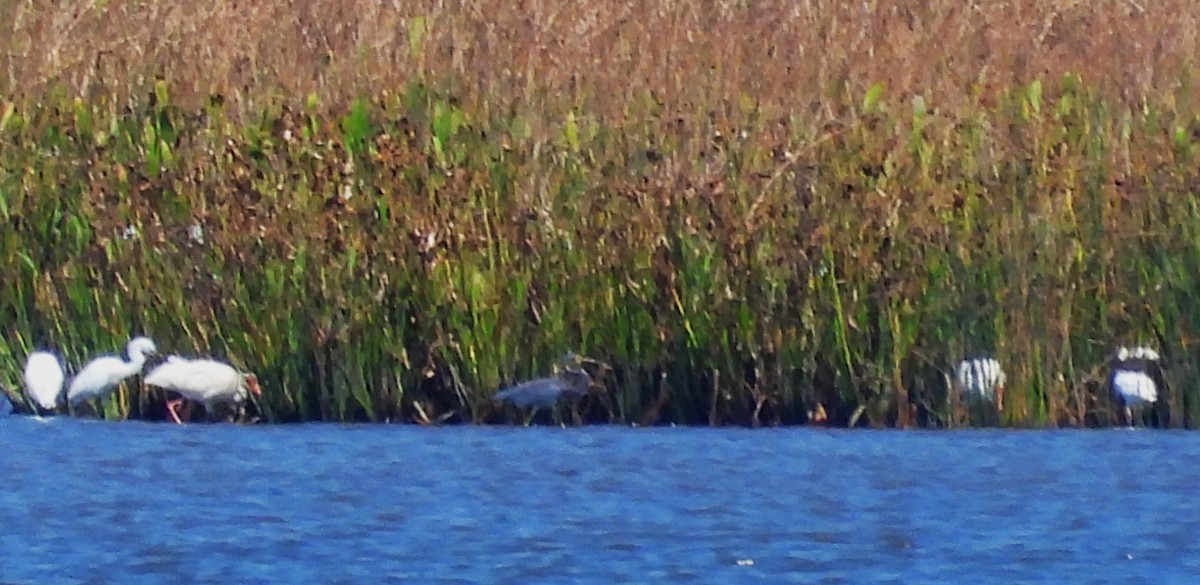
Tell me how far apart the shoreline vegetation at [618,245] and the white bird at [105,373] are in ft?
0.56

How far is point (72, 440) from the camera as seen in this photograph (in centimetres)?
688

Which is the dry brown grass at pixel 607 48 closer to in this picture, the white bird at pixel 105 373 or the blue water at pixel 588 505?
the white bird at pixel 105 373

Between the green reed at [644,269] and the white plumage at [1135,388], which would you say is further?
the green reed at [644,269]

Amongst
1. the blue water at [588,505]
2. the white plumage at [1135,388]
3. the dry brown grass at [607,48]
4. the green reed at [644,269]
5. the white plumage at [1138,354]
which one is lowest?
the blue water at [588,505]

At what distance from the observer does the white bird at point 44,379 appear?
7.09 meters

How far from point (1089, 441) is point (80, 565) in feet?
9.83

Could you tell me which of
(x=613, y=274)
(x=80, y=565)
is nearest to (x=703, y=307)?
(x=613, y=274)

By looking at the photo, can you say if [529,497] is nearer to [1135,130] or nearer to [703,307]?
[703,307]

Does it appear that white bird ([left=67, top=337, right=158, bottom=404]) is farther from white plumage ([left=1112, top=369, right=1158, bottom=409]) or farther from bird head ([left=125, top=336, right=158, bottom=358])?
white plumage ([left=1112, top=369, right=1158, bottom=409])

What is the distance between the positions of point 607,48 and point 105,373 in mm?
3124

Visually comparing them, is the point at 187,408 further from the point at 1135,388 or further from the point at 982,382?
the point at 1135,388

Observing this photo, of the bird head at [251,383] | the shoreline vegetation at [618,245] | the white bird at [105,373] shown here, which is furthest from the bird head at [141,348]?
the bird head at [251,383]

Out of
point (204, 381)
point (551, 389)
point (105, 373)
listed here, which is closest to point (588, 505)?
point (551, 389)

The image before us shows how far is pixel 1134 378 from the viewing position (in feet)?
22.6
